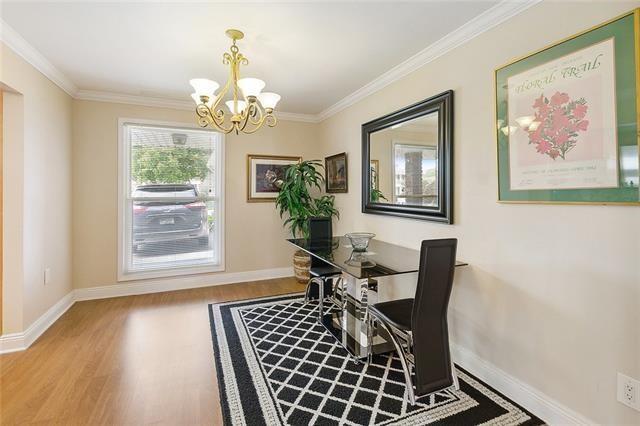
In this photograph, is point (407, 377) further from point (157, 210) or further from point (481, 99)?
point (157, 210)

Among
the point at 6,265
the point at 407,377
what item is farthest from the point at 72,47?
the point at 407,377

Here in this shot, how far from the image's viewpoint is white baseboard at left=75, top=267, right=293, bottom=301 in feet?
11.6

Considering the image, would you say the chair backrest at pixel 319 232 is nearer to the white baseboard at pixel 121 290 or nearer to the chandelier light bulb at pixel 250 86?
the white baseboard at pixel 121 290

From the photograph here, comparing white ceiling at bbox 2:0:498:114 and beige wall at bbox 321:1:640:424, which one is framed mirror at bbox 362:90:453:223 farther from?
white ceiling at bbox 2:0:498:114

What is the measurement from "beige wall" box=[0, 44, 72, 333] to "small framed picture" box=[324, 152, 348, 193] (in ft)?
9.89

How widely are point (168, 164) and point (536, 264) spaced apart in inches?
154

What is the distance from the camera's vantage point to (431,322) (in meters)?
1.75

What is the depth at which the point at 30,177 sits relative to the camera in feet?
8.29

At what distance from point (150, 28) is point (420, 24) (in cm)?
189

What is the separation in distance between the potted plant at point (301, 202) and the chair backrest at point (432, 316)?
2.24 meters

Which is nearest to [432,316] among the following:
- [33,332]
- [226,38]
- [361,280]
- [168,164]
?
[361,280]

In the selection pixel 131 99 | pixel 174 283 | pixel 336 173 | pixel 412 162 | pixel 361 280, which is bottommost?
pixel 174 283

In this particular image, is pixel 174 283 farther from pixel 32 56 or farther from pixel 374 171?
pixel 374 171

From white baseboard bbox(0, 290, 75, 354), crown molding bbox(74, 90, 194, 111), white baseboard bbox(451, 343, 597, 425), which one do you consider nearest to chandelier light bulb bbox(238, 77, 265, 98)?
crown molding bbox(74, 90, 194, 111)
